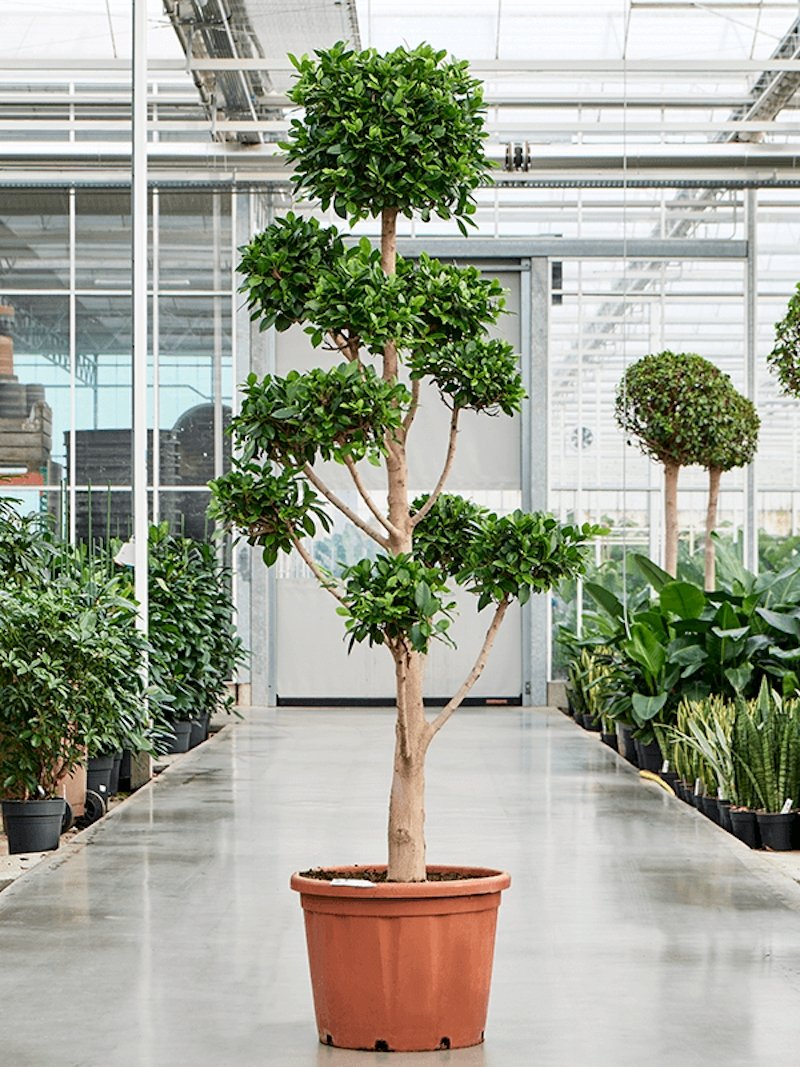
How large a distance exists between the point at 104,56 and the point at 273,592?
215 inches

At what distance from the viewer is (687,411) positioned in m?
9.77

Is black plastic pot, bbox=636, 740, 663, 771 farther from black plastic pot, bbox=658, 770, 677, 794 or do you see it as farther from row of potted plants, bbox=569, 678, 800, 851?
row of potted plants, bbox=569, 678, 800, 851

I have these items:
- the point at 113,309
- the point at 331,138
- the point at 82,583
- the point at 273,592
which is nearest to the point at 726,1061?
the point at 331,138

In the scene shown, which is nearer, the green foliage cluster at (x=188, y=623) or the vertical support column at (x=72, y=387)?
the vertical support column at (x=72, y=387)

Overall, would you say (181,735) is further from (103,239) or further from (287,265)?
(287,265)

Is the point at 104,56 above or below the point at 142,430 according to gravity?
above

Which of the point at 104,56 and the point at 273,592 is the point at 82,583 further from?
the point at 273,592

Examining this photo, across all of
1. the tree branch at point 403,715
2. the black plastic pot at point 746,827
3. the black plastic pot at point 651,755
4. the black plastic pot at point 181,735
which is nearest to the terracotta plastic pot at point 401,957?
the tree branch at point 403,715

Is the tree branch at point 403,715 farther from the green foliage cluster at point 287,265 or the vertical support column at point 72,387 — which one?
the vertical support column at point 72,387

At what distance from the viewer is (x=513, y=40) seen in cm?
1098

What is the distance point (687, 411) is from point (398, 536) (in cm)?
646

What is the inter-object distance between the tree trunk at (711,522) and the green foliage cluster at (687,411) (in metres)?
0.28

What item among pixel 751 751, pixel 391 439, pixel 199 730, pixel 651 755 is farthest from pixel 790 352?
pixel 199 730

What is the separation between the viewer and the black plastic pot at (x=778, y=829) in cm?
630
